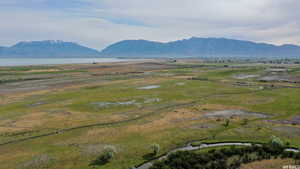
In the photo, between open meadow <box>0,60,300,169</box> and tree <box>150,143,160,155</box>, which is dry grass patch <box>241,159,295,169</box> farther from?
tree <box>150,143,160,155</box>

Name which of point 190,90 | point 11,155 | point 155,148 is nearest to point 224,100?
point 190,90

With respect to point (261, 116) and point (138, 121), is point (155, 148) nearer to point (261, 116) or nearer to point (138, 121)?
point (138, 121)

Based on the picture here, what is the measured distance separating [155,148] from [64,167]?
11302 mm

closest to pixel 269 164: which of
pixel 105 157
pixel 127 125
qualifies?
pixel 105 157

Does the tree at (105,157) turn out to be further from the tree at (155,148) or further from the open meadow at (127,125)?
the tree at (155,148)

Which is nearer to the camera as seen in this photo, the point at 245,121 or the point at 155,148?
the point at 155,148

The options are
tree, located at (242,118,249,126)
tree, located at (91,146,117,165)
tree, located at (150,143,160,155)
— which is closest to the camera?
tree, located at (91,146,117,165)

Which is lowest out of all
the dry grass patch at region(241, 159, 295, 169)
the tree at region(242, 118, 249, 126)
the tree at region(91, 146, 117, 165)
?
the tree at region(91, 146, 117, 165)

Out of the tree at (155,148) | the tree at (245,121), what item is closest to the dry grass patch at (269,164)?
the tree at (155,148)

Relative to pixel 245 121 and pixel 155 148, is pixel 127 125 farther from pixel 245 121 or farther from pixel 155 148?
pixel 245 121

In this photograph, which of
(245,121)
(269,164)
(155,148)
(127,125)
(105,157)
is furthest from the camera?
(127,125)

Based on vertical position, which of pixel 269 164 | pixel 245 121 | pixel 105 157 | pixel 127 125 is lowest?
pixel 105 157

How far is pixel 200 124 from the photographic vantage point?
36.9 metres

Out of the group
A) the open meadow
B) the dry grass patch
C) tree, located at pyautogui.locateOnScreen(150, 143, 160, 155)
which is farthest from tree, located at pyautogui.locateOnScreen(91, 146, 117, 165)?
the dry grass patch
